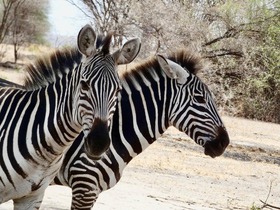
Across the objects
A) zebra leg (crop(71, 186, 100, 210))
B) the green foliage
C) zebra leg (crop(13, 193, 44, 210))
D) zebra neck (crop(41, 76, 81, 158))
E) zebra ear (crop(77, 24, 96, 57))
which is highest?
zebra ear (crop(77, 24, 96, 57))

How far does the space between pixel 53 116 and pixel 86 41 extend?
585 mm

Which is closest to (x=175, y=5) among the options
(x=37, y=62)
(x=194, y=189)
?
(x=194, y=189)

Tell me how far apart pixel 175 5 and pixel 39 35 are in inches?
1091

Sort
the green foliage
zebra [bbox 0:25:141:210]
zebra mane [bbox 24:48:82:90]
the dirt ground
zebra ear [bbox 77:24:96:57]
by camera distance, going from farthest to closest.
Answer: the green foliage < the dirt ground < zebra mane [bbox 24:48:82:90] < zebra ear [bbox 77:24:96:57] < zebra [bbox 0:25:141:210]

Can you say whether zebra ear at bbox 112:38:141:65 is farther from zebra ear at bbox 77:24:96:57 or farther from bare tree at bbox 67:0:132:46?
bare tree at bbox 67:0:132:46

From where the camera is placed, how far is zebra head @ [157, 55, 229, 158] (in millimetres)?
5922

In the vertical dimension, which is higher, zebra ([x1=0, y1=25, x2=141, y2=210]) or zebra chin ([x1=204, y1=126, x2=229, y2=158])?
zebra ([x1=0, y1=25, x2=141, y2=210])

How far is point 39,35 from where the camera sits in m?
52.0

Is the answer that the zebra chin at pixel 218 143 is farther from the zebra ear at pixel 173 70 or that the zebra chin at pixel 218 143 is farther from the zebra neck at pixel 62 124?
the zebra neck at pixel 62 124

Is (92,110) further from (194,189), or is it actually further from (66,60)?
(194,189)

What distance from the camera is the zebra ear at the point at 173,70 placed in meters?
5.97

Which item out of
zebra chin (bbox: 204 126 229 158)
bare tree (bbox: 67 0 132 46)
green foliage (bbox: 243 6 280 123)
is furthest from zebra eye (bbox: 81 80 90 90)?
green foliage (bbox: 243 6 280 123)

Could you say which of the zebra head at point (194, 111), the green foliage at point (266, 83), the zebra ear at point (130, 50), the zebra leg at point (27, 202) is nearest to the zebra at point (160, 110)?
the zebra head at point (194, 111)

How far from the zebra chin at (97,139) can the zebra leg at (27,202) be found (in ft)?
2.68
